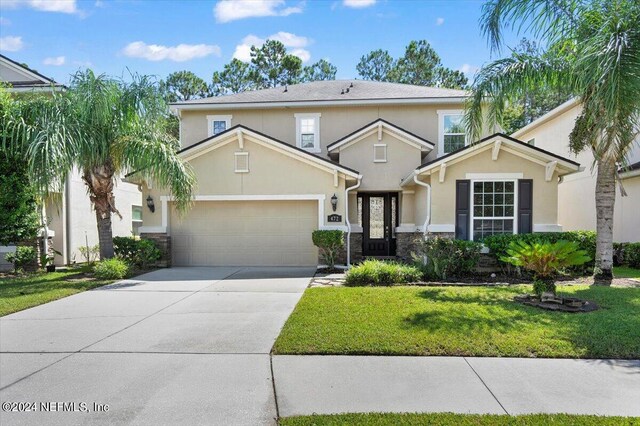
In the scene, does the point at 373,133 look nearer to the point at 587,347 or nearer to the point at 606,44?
the point at 606,44

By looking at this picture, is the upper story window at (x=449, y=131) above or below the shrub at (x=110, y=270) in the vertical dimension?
above

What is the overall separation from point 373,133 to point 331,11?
466cm

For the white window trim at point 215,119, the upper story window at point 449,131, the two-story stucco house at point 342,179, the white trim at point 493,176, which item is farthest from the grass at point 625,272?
the white window trim at point 215,119

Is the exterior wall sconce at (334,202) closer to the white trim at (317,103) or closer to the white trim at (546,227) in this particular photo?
the white trim at (317,103)

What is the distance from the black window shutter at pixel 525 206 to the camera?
442 inches

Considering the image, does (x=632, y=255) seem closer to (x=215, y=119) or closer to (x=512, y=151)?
(x=512, y=151)

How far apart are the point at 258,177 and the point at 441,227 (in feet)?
20.8

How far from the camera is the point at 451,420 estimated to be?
316cm

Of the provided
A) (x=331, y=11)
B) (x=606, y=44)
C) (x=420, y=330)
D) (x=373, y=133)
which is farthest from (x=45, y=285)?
(x=606, y=44)

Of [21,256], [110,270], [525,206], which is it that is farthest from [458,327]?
[21,256]

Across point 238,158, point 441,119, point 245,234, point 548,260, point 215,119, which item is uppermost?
point 215,119

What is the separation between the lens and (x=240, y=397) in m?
3.65

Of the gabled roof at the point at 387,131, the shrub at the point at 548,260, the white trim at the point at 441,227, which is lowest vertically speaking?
the shrub at the point at 548,260

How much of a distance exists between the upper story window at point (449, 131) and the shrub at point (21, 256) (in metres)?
15.3
